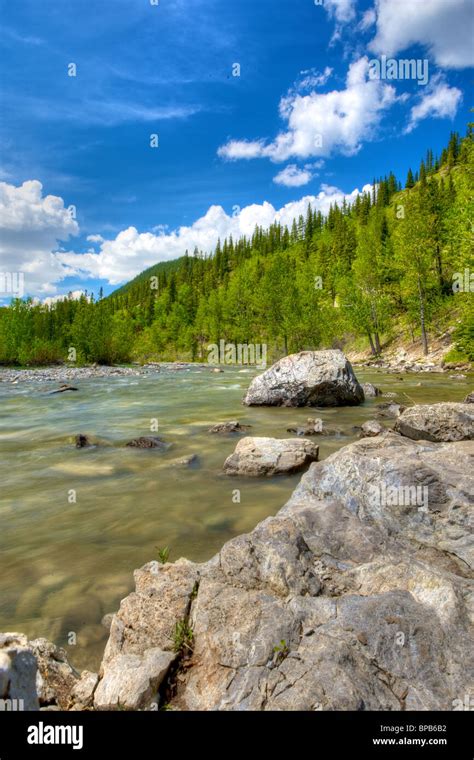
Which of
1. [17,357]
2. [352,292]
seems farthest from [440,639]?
[17,357]

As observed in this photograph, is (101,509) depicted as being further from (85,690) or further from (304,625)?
(304,625)

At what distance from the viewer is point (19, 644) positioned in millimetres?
2660

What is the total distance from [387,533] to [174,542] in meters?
2.85

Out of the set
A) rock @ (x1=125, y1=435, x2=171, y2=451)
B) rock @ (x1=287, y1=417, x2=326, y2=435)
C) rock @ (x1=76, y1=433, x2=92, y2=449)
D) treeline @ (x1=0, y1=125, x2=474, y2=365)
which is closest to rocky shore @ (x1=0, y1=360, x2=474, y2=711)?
rock @ (x1=125, y1=435, x2=171, y2=451)

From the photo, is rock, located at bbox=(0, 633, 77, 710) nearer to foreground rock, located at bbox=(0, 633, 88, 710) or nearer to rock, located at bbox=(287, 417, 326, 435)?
foreground rock, located at bbox=(0, 633, 88, 710)

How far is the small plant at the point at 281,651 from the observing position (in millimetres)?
2625

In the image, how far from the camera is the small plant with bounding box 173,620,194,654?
2943mm

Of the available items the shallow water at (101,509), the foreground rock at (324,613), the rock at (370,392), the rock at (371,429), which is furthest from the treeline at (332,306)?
the foreground rock at (324,613)

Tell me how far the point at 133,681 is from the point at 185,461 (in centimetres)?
665

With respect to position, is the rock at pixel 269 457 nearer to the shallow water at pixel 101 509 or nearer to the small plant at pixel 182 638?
the shallow water at pixel 101 509

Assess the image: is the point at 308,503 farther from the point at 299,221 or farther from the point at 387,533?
the point at 299,221

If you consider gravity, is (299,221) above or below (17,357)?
above

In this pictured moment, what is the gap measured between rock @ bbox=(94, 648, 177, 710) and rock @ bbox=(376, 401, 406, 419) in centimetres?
1227
